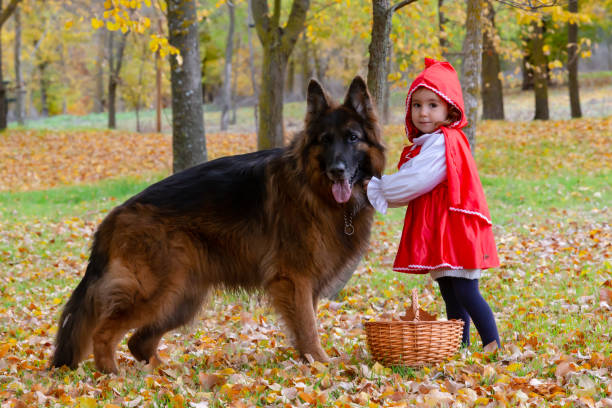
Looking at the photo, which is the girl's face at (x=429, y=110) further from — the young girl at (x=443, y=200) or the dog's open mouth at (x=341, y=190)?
the dog's open mouth at (x=341, y=190)

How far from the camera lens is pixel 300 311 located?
4742mm

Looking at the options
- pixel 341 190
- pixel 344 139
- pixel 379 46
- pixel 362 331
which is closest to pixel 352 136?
pixel 344 139

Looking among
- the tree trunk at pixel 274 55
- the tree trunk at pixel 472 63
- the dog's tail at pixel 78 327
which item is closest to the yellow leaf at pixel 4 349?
the dog's tail at pixel 78 327

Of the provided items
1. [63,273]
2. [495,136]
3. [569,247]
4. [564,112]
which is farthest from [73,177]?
[564,112]

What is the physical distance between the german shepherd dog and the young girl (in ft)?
1.23

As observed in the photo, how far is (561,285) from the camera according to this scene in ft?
23.0

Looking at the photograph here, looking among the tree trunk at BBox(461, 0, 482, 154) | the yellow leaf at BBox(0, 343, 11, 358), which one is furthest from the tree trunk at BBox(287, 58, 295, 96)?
the yellow leaf at BBox(0, 343, 11, 358)

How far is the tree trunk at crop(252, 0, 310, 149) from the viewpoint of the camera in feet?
43.3

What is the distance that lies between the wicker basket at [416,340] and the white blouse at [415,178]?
856 mm

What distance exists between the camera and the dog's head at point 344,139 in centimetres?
455

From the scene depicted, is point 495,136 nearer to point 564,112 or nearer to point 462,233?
point 564,112

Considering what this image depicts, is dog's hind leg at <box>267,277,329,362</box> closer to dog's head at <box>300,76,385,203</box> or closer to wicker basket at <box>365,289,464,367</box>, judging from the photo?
wicker basket at <box>365,289,464,367</box>

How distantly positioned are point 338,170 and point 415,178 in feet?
1.85

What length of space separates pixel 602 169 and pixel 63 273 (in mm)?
13499
